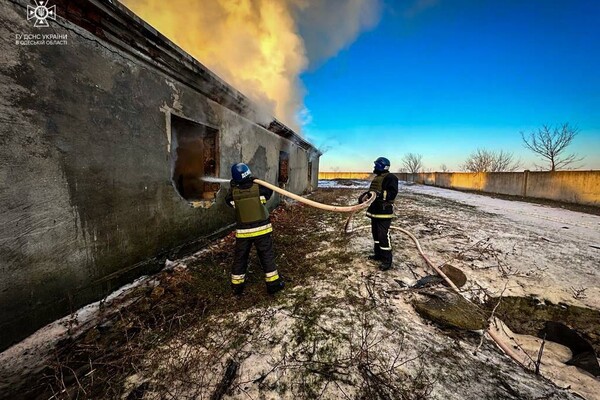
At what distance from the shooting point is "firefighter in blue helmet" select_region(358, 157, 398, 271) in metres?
3.76

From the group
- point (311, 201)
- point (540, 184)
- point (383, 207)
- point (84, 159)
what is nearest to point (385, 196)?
point (383, 207)

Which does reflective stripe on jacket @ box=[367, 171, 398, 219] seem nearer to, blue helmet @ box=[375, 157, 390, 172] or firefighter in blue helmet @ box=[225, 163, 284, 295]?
blue helmet @ box=[375, 157, 390, 172]

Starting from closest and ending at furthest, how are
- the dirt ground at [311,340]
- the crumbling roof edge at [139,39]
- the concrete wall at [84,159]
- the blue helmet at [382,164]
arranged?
the dirt ground at [311,340] < the concrete wall at [84,159] < the crumbling roof edge at [139,39] < the blue helmet at [382,164]

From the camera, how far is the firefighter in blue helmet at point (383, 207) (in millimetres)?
3764

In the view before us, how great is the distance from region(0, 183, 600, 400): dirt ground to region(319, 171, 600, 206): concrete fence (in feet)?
32.8

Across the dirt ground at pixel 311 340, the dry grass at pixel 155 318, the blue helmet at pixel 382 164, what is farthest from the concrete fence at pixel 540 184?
the dry grass at pixel 155 318

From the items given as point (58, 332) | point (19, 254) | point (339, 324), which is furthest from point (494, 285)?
point (19, 254)

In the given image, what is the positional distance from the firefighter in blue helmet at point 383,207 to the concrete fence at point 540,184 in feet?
42.0

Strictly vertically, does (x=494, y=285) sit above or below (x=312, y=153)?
→ below

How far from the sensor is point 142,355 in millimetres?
A: 2021

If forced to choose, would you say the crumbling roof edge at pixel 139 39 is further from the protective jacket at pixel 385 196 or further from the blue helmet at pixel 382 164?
the protective jacket at pixel 385 196

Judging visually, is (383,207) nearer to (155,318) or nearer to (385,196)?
(385,196)

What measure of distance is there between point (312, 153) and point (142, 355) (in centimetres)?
1340

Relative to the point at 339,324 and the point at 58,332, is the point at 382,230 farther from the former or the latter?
the point at 58,332
